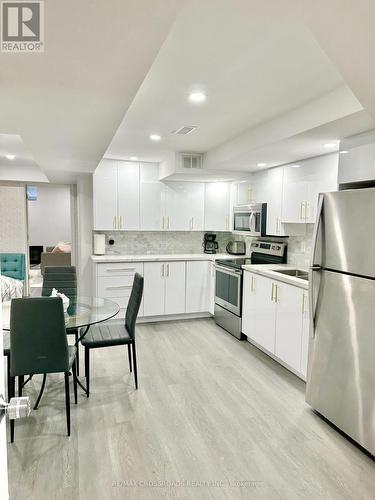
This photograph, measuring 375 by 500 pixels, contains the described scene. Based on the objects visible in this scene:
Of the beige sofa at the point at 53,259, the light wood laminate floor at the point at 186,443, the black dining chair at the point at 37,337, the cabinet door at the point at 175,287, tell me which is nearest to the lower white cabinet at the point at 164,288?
the cabinet door at the point at 175,287

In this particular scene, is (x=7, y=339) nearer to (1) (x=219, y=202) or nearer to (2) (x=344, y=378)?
(2) (x=344, y=378)

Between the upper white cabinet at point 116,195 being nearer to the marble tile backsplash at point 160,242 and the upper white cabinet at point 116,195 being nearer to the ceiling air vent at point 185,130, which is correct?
the marble tile backsplash at point 160,242

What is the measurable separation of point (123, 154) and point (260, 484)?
3910 mm

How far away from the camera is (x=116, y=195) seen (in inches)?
196

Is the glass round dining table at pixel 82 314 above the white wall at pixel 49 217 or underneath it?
underneath

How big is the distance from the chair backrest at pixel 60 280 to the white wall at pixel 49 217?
713 cm

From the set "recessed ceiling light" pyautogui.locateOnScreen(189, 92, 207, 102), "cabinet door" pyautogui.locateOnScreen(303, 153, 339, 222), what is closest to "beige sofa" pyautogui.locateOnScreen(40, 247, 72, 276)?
"cabinet door" pyautogui.locateOnScreen(303, 153, 339, 222)

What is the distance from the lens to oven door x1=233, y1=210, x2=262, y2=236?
14.4 ft

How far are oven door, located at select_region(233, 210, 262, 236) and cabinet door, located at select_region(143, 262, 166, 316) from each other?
1245 mm

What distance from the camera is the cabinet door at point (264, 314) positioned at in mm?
3623

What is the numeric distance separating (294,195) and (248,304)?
4.55ft

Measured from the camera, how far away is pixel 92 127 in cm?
243

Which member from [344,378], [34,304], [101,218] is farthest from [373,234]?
[101,218]

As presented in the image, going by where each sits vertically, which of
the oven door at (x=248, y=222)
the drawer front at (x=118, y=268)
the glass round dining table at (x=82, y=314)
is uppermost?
the oven door at (x=248, y=222)
